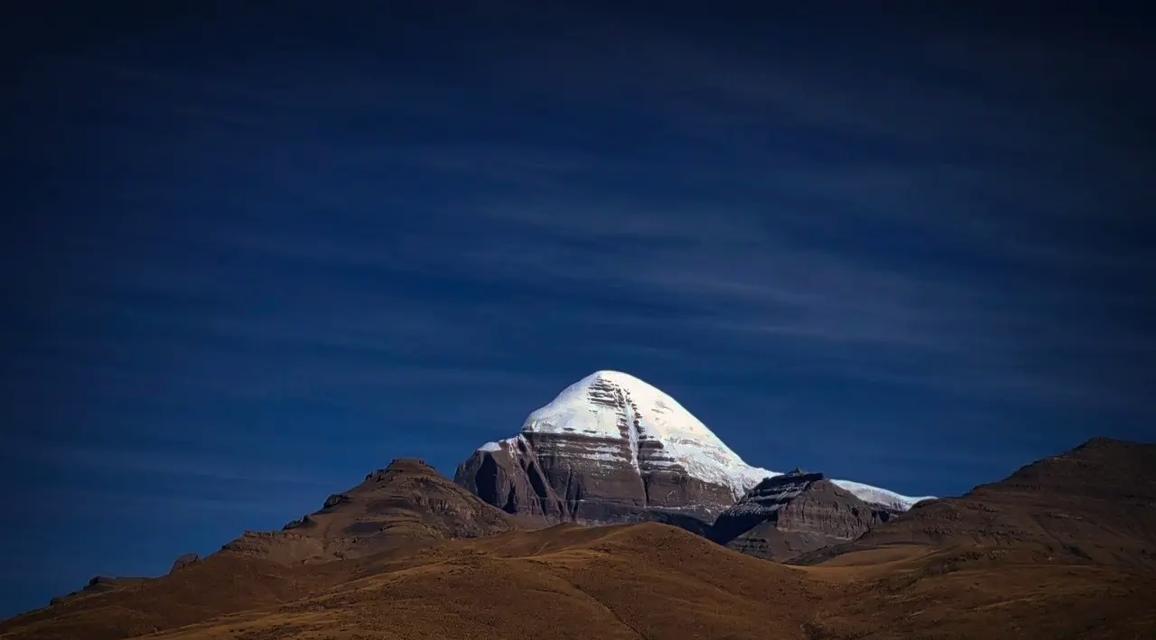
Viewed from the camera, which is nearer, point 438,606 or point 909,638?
point 909,638

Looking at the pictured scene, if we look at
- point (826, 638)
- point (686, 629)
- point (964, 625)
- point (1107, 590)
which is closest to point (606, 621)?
point (686, 629)

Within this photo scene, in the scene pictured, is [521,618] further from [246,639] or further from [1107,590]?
[1107,590]

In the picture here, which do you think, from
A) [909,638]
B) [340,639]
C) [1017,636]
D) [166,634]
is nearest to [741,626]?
[909,638]

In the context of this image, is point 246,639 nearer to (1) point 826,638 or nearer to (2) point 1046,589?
(1) point 826,638

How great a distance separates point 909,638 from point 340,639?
62.5 m

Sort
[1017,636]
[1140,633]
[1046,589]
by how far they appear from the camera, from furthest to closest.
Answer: [1046,589]
[1017,636]
[1140,633]

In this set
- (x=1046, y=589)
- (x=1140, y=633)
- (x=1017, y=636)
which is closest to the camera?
(x=1140, y=633)

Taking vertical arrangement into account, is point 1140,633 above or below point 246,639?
below

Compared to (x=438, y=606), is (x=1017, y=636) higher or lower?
lower

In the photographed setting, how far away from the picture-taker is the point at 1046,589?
19538 cm

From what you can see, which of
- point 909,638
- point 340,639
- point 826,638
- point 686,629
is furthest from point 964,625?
point 340,639

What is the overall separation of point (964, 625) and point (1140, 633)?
2466cm

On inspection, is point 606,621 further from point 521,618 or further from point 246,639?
point 246,639

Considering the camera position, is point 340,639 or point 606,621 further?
point 606,621
